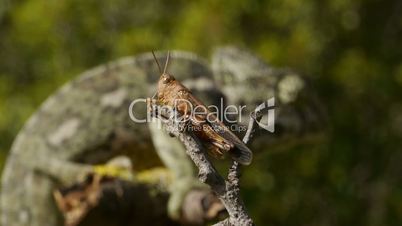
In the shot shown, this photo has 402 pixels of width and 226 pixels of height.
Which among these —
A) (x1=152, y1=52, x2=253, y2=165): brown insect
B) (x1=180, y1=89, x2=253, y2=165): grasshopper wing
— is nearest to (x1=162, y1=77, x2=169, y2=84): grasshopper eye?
(x1=152, y1=52, x2=253, y2=165): brown insect

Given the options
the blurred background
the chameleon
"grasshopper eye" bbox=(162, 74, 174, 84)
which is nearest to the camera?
"grasshopper eye" bbox=(162, 74, 174, 84)

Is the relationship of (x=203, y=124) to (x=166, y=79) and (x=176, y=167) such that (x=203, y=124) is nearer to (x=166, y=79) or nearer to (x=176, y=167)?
(x=166, y=79)

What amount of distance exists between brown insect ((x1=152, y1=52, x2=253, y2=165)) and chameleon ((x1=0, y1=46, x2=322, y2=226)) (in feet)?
4.77

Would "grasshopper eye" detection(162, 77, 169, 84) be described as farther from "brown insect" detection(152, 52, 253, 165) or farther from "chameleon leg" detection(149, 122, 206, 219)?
"chameleon leg" detection(149, 122, 206, 219)

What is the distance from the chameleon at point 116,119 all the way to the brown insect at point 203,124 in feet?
4.77

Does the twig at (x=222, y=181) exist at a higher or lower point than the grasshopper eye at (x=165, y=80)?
lower

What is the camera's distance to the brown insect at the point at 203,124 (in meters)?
1.54

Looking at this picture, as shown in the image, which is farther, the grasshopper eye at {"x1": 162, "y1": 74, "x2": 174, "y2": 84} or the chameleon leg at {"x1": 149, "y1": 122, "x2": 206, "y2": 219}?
the chameleon leg at {"x1": 149, "y1": 122, "x2": 206, "y2": 219}

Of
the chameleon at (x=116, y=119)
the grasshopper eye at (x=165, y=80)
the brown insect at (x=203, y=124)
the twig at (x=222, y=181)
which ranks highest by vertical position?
the chameleon at (x=116, y=119)

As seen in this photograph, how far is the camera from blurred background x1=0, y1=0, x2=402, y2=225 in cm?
486

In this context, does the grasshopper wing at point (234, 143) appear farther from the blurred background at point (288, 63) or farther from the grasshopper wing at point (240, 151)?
the blurred background at point (288, 63)

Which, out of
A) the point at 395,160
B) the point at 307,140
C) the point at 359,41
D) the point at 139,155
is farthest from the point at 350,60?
the point at 139,155

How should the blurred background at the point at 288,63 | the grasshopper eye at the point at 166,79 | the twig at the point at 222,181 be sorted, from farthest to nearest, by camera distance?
the blurred background at the point at 288,63
the grasshopper eye at the point at 166,79
the twig at the point at 222,181

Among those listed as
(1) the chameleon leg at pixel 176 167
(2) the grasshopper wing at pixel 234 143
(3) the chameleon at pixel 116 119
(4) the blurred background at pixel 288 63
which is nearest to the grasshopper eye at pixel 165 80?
(2) the grasshopper wing at pixel 234 143
